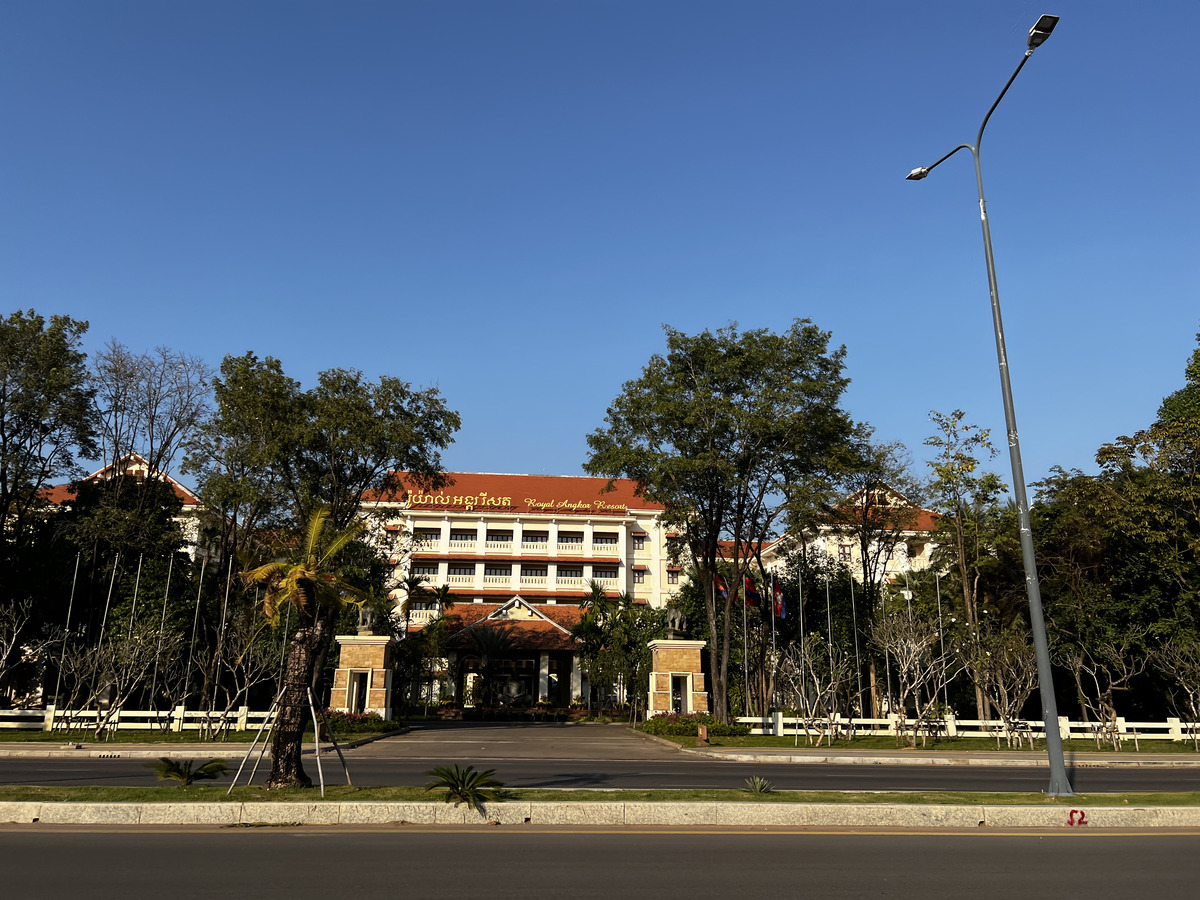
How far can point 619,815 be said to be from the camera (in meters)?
10.3

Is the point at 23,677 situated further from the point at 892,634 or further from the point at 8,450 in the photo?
the point at 892,634

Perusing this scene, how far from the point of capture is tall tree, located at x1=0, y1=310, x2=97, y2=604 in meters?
35.3

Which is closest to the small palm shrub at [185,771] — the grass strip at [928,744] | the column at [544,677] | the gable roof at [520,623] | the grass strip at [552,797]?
the grass strip at [552,797]

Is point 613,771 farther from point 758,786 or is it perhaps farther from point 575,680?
point 575,680

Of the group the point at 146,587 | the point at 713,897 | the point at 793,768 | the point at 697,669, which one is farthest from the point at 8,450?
the point at 713,897

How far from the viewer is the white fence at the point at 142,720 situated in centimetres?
2950

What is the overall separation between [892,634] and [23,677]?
4003 cm

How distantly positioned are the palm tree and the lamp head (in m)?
12.4

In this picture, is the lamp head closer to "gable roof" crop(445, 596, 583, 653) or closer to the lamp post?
the lamp post

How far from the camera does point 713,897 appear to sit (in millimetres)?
6902

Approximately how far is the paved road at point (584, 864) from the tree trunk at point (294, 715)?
2273 millimetres

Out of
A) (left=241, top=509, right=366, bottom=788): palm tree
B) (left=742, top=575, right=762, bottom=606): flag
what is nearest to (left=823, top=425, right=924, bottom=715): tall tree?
(left=742, top=575, right=762, bottom=606): flag

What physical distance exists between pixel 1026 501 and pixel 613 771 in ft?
32.8

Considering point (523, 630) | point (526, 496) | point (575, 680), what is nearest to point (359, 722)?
point (523, 630)
